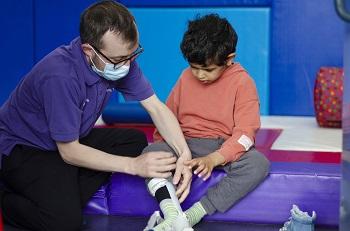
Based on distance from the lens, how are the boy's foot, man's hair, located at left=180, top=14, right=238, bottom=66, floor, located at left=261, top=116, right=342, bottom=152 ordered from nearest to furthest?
the boy's foot, man's hair, located at left=180, top=14, right=238, bottom=66, floor, located at left=261, top=116, right=342, bottom=152

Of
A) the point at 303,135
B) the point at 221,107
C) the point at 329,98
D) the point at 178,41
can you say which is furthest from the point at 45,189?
the point at 178,41

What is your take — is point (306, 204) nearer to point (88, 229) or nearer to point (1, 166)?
point (88, 229)

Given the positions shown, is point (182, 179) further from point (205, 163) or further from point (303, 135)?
point (303, 135)

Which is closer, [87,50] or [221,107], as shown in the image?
[87,50]

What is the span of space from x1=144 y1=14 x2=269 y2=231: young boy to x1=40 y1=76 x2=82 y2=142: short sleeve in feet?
1.01

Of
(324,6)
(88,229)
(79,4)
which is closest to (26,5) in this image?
(79,4)

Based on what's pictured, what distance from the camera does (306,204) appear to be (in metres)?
2.06

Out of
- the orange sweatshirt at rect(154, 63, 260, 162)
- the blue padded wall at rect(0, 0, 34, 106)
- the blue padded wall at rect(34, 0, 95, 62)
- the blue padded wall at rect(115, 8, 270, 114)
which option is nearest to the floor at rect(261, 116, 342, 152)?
the blue padded wall at rect(115, 8, 270, 114)

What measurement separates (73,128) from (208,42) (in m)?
0.53

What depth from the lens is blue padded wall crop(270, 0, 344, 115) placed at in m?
3.89

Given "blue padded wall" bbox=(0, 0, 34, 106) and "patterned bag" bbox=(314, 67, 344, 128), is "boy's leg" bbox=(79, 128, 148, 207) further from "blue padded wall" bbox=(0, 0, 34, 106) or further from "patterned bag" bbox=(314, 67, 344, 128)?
"blue padded wall" bbox=(0, 0, 34, 106)

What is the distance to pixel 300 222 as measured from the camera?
190cm

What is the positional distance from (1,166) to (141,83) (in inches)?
21.7

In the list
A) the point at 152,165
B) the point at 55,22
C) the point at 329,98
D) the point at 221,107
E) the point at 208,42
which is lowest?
the point at 329,98
